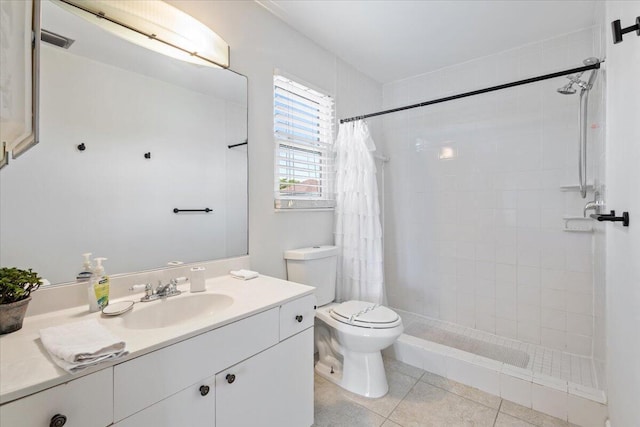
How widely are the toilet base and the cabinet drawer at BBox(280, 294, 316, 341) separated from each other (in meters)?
0.64

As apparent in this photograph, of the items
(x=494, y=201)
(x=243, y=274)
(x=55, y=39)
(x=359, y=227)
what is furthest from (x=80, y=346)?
(x=494, y=201)

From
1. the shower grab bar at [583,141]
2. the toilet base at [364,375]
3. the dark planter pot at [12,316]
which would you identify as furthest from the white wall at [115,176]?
the shower grab bar at [583,141]

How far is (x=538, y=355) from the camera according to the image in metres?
2.11

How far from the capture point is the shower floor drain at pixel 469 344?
2064 millimetres

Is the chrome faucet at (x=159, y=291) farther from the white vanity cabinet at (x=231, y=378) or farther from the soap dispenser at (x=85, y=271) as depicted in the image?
the white vanity cabinet at (x=231, y=378)

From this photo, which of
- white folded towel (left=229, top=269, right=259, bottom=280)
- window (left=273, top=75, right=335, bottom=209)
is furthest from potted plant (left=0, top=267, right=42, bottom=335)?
window (left=273, top=75, right=335, bottom=209)

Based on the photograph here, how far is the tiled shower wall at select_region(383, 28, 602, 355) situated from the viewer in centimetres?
214

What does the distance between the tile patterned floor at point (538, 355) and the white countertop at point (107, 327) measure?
1.67m

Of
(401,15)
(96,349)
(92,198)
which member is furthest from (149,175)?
(401,15)

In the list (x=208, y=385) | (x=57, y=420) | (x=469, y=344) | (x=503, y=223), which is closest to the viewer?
(x=57, y=420)

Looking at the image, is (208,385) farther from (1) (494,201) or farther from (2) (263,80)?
(1) (494,201)

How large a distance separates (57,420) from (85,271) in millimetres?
631

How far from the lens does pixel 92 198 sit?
1.18m

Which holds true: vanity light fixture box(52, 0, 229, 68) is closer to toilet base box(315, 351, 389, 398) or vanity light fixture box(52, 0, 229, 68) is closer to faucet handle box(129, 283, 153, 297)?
faucet handle box(129, 283, 153, 297)
